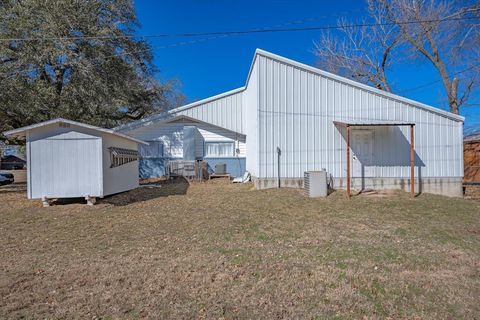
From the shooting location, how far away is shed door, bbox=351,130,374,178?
10562 mm

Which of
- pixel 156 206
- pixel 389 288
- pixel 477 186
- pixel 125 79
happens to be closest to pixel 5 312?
pixel 389 288

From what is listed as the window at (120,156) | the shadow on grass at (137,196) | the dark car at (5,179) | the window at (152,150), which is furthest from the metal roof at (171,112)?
the dark car at (5,179)

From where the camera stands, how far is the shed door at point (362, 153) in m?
10.6

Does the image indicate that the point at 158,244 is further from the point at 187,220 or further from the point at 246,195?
the point at 246,195

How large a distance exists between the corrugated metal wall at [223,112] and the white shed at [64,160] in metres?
7.35

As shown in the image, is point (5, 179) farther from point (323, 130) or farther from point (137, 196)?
point (323, 130)

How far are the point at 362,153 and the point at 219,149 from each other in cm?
753

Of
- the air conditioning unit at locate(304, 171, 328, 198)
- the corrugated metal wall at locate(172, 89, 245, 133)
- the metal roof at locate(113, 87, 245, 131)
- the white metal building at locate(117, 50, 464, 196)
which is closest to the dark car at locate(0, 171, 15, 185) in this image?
the metal roof at locate(113, 87, 245, 131)

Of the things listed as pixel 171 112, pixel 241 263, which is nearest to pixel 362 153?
pixel 241 263

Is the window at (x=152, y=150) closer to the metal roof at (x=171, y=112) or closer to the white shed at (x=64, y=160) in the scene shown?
the metal roof at (x=171, y=112)

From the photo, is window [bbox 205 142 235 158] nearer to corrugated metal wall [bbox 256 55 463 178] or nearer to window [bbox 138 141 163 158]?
window [bbox 138 141 163 158]

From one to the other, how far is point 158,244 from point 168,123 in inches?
454

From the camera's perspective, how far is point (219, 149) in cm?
1577

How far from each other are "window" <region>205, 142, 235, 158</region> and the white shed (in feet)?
24.6
